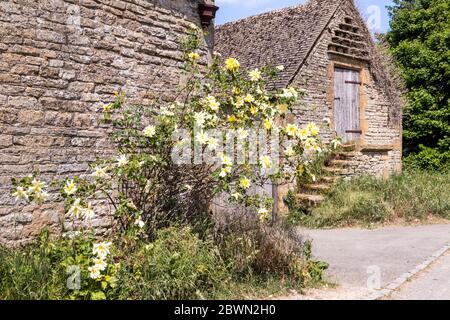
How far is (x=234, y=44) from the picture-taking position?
47.1ft

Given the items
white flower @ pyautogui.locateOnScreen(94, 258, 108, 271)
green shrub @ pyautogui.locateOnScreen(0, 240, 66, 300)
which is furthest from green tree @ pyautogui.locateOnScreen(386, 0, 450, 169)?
green shrub @ pyautogui.locateOnScreen(0, 240, 66, 300)

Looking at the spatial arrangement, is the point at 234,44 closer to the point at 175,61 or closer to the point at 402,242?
the point at 175,61

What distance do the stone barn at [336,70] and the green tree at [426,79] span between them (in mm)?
2171

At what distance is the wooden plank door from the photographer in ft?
43.7

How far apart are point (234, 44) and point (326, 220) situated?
255 inches

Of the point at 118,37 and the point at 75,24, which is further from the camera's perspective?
the point at 118,37

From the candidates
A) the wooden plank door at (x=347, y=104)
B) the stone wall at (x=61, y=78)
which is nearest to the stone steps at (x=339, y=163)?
the wooden plank door at (x=347, y=104)

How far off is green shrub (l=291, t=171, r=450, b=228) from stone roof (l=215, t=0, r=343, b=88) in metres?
3.10

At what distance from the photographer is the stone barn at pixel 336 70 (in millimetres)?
12344

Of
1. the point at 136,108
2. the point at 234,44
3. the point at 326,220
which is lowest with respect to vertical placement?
the point at 326,220

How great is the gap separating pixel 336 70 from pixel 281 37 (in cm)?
181

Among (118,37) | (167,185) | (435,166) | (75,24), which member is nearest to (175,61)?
(118,37)
